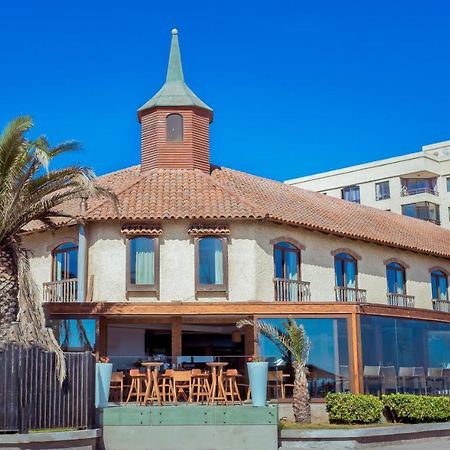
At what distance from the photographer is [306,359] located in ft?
78.7

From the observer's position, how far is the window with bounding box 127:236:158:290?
27406mm

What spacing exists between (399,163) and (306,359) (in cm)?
4778

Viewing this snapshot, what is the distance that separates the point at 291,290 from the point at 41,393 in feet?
39.7

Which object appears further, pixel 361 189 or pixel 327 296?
pixel 361 189

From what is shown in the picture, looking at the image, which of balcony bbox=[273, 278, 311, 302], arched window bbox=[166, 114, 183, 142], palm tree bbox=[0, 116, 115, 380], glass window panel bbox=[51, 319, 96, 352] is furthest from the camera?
arched window bbox=[166, 114, 183, 142]

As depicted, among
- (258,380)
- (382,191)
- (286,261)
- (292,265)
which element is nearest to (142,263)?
(286,261)

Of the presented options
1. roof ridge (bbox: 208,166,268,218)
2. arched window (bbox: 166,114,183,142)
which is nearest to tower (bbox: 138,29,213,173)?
arched window (bbox: 166,114,183,142)

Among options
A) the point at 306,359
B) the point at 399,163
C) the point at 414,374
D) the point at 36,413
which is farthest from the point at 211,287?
the point at 399,163

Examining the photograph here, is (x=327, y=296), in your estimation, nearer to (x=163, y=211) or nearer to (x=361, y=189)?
(x=163, y=211)

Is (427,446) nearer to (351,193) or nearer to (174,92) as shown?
(174,92)

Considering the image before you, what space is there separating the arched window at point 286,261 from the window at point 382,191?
41.1 metres

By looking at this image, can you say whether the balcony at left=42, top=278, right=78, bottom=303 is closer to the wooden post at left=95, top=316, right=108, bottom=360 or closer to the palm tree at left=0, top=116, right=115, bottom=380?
the wooden post at left=95, top=316, right=108, bottom=360

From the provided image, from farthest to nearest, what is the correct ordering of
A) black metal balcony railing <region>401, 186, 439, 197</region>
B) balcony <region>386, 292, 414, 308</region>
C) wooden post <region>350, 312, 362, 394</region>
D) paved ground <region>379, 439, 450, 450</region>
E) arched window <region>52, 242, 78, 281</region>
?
black metal balcony railing <region>401, 186, 439, 197</region> → balcony <region>386, 292, 414, 308</region> → arched window <region>52, 242, 78, 281</region> → wooden post <region>350, 312, 362, 394</region> → paved ground <region>379, 439, 450, 450</region>

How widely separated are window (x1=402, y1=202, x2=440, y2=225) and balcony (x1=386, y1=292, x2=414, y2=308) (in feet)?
111
